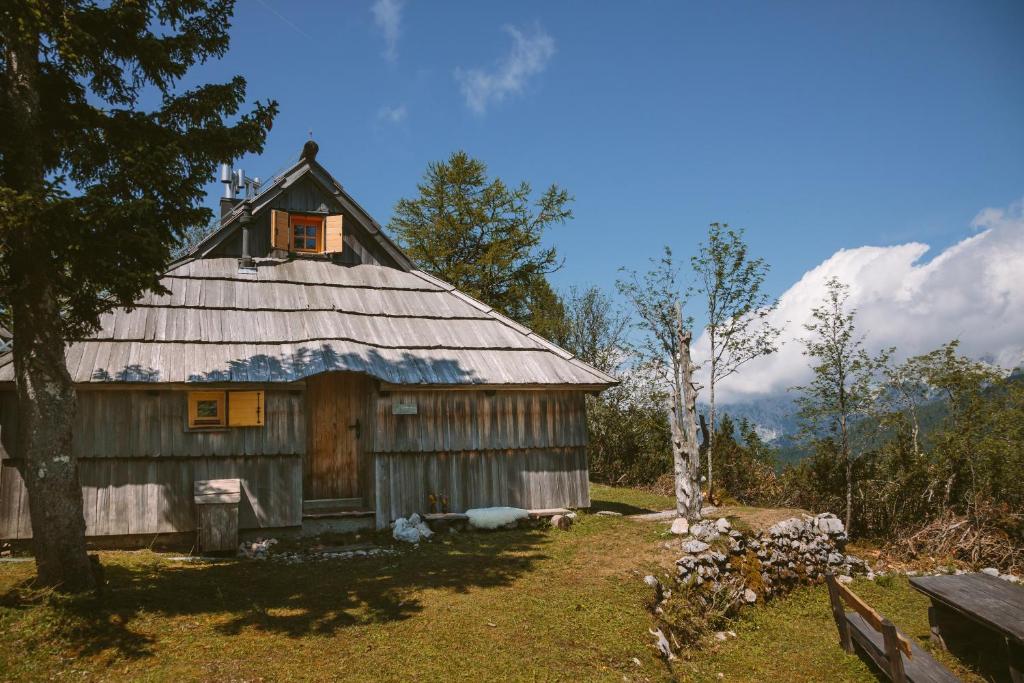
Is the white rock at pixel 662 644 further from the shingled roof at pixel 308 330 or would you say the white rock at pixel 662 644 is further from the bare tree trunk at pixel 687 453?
the shingled roof at pixel 308 330

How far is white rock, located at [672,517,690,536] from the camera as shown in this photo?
12266 millimetres

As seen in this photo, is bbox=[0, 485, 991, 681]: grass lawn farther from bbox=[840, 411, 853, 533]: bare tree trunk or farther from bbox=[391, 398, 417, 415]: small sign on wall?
bbox=[840, 411, 853, 533]: bare tree trunk

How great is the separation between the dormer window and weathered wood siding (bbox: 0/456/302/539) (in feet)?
21.0

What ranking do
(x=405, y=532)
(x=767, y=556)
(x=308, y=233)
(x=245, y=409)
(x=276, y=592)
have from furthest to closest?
1. (x=308, y=233)
2. (x=405, y=532)
3. (x=245, y=409)
4. (x=767, y=556)
5. (x=276, y=592)

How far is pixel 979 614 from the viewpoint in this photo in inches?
286

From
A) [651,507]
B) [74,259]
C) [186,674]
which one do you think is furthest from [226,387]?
[651,507]

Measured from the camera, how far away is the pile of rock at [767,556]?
1067 centimetres

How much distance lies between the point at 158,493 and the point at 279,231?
7.12m

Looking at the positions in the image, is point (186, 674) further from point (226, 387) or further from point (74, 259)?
point (226, 387)

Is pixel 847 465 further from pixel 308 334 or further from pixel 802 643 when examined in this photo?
pixel 308 334

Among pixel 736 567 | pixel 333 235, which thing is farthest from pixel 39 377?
pixel 736 567

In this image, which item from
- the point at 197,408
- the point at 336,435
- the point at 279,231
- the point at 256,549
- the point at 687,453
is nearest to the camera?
the point at 256,549

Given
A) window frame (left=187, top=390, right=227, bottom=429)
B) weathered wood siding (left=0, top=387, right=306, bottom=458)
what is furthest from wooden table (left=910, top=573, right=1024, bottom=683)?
window frame (left=187, top=390, right=227, bottom=429)

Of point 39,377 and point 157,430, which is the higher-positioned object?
point 39,377
